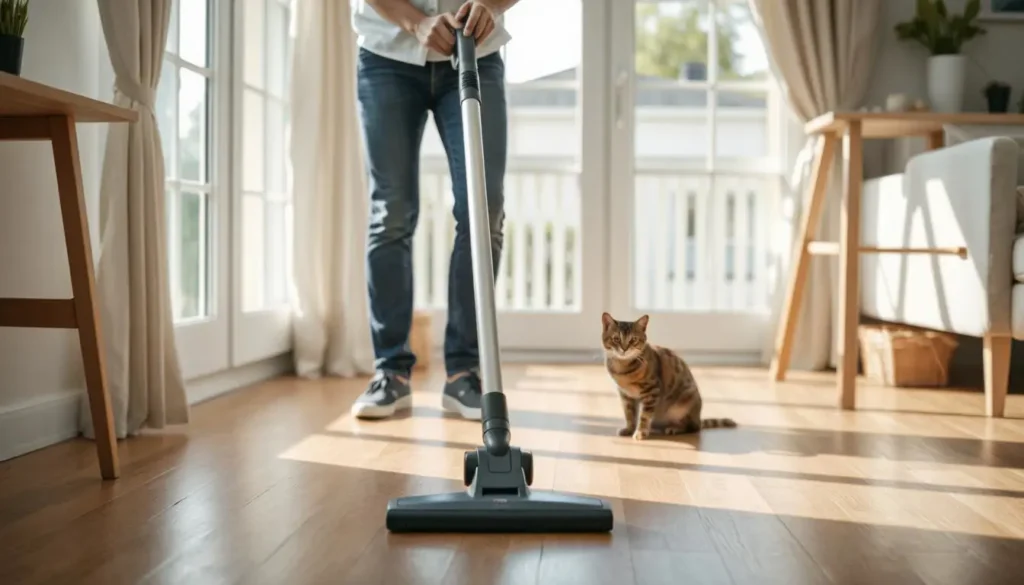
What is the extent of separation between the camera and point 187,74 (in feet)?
8.74

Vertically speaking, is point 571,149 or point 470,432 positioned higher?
point 571,149

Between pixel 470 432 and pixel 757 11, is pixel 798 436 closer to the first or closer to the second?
pixel 470 432

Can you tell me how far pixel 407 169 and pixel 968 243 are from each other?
4.64 feet

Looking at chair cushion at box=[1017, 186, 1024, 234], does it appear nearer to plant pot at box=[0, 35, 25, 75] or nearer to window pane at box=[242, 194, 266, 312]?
window pane at box=[242, 194, 266, 312]

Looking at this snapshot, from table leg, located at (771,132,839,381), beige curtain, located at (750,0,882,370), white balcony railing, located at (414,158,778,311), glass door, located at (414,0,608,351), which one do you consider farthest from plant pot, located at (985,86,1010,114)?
glass door, located at (414,0,608,351)

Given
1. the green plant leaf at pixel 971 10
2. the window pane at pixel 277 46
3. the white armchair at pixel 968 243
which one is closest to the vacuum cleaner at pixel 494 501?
the white armchair at pixel 968 243

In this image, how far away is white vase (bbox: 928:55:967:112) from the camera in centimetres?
353

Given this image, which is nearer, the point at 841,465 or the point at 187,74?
the point at 841,465

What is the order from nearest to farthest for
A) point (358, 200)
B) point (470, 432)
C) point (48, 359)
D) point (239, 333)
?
point (48, 359), point (470, 432), point (239, 333), point (358, 200)

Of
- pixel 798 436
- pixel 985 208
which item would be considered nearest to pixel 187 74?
pixel 798 436

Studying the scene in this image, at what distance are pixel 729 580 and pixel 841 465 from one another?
0.80 metres

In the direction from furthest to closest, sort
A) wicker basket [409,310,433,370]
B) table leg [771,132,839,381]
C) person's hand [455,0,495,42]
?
wicker basket [409,310,433,370] < table leg [771,132,839,381] < person's hand [455,0,495,42]

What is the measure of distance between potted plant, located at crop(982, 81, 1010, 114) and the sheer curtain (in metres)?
2.14

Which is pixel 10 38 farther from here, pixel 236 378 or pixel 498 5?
pixel 236 378
